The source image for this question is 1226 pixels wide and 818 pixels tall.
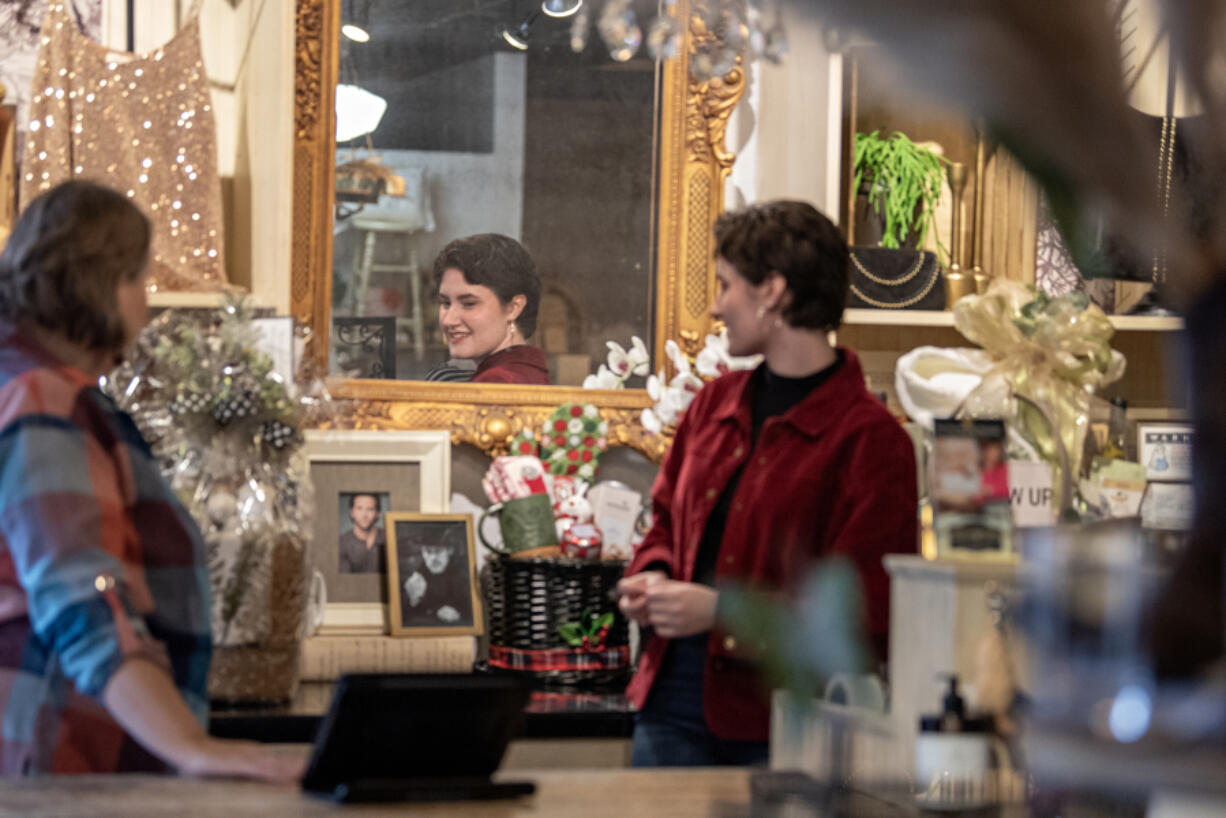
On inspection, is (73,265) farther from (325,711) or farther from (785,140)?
(785,140)

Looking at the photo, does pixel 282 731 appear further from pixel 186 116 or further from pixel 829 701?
pixel 829 701

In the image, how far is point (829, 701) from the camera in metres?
0.82

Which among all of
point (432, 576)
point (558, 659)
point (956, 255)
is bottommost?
point (558, 659)

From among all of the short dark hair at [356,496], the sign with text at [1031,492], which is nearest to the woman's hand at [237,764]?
the short dark hair at [356,496]

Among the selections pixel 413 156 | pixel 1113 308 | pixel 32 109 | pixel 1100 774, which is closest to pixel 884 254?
pixel 1113 308

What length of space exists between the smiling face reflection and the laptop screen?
1359mm

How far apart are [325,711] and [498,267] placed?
35.5 inches

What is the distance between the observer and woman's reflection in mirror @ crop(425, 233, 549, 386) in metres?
2.33

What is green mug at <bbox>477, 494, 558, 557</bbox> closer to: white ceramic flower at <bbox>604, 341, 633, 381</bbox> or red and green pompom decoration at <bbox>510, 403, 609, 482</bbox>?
red and green pompom decoration at <bbox>510, 403, 609, 482</bbox>

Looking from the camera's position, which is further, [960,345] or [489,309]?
[960,345]

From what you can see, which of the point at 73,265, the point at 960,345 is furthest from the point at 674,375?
the point at 73,265

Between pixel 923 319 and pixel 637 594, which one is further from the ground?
pixel 923 319

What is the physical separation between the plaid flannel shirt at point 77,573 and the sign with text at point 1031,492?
1.38 meters

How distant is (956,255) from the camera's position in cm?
254
